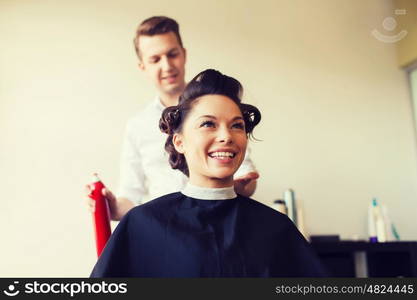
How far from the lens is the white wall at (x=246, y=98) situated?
76.5 inches

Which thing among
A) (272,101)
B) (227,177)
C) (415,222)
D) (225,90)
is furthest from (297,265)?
(415,222)

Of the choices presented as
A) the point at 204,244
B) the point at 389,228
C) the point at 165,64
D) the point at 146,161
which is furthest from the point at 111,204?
the point at 389,228

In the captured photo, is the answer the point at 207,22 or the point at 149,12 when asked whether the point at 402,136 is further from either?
the point at 149,12

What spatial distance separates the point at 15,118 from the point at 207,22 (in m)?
0.91

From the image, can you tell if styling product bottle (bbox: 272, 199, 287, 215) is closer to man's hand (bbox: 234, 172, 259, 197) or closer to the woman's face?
man's hand (bbox: 234, 172, 259, 197)

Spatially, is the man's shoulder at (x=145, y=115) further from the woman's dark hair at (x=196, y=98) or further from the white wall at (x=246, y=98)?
the woman's dark hair at (x=196, y=98)

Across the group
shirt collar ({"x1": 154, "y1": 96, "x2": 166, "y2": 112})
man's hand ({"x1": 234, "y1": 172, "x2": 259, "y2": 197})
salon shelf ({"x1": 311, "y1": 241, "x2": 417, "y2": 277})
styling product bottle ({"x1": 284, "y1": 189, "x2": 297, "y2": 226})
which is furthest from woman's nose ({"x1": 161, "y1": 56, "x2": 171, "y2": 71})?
salon shelf ({"x1": 311, "y1": 241, "x2": 417, "y2": 277})

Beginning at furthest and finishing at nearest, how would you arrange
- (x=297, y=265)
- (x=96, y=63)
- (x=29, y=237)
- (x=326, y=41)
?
(x=326, y=41) < (x=96, y=63) < (x=29, y=237) < (x=297, y=265)

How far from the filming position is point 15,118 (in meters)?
1.99

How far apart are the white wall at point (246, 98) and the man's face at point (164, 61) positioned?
0.06 m

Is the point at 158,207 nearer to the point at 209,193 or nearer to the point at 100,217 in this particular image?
the point at 209,193

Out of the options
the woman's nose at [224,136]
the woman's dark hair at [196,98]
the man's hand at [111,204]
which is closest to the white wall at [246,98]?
the man's hand at [111,204]

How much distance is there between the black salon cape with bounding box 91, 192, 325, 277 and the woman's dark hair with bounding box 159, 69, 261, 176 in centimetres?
14

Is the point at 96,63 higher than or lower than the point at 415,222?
higher
